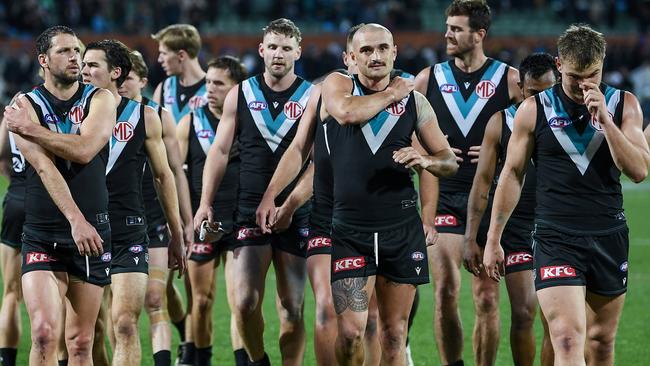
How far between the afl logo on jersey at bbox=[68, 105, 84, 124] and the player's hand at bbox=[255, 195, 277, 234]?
1.52 m

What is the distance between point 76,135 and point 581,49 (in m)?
3.17

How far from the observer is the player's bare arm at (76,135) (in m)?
7.16

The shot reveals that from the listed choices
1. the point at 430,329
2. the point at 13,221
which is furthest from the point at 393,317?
the point at 430,329

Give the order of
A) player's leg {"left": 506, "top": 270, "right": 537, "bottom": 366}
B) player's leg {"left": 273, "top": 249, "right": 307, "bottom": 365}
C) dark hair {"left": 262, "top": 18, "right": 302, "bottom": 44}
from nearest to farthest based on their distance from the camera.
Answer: player's leg {"left": 506, "top": 270, "right": 537, "bottom": 366}
player's leg {"left": 273, "top": 249, "right": 307, "bottom": 365}
dark hair {"left": 262, "top": 18, "right": 302, "bottom": 44}

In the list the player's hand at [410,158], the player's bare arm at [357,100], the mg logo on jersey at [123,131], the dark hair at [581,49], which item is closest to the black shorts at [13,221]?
the mg logo on jersey at [123,131]

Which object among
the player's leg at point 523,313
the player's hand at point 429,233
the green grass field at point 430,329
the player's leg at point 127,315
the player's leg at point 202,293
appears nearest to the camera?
the player's hand at point 429,233

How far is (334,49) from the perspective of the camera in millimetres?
30906

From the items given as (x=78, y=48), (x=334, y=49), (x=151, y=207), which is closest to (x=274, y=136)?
(x=151, y=207)

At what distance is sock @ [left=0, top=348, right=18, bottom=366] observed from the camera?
366 inches

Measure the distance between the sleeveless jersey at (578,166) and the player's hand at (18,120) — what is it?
320 cm

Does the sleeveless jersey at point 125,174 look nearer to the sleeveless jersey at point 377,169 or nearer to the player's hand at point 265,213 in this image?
the player's hand at point 265,213

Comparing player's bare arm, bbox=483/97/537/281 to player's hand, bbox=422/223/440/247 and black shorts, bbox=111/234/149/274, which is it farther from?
black shorts, bbox=111/234/149/274

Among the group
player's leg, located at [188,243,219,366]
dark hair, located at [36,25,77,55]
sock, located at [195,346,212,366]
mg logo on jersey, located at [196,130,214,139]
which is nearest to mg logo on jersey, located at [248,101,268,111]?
mg logo on jersey, located at [196,130,214,139]

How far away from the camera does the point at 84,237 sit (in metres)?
7.16
